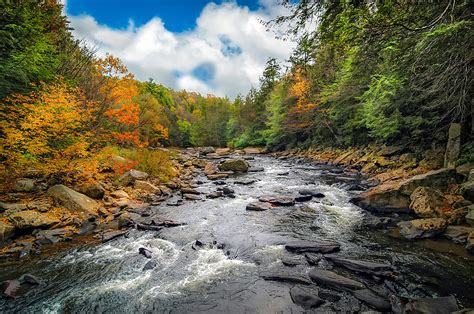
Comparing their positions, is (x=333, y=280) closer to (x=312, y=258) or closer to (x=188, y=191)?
(x=312, y=258)

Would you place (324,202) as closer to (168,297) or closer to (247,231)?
(247,231)

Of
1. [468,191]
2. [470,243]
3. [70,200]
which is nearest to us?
[470,243]

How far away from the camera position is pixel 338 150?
82.4 feet

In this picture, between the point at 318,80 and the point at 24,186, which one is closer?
the point at 24,186

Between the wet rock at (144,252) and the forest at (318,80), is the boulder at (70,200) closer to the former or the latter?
the forest at (318,80)

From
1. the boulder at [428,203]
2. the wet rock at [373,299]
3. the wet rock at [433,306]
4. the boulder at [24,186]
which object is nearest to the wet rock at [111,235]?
the boulder at [24,186]

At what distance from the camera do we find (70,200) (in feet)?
27.6

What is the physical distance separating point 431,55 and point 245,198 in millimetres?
8695

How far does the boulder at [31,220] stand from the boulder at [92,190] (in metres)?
2.08

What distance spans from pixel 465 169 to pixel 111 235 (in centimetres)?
1259

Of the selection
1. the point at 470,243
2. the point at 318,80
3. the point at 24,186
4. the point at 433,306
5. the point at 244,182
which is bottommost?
the point at 433,306

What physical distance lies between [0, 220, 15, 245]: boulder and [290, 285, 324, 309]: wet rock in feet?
24.9

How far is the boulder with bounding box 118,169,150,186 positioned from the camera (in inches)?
474

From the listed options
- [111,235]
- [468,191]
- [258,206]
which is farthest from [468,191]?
[111,235]
